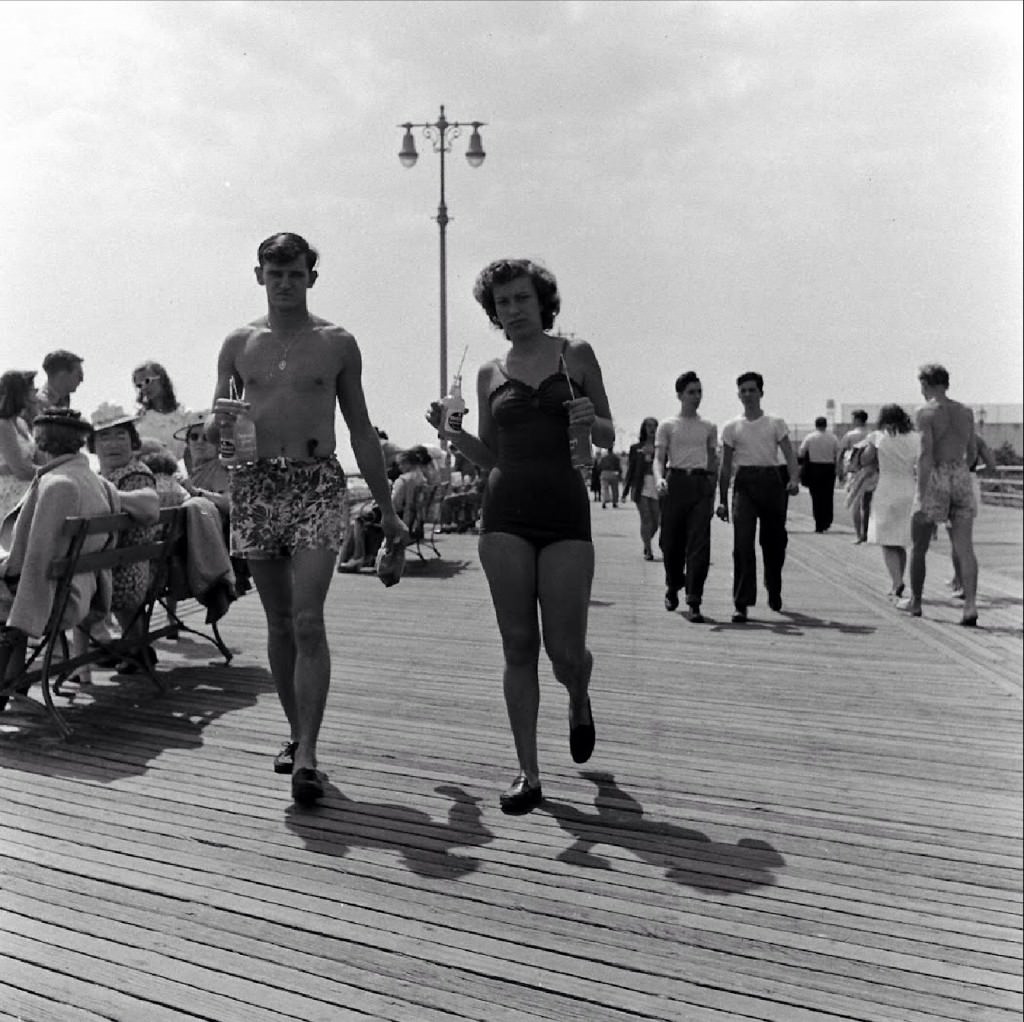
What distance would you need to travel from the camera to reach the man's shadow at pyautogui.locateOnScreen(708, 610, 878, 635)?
1110 centimetres

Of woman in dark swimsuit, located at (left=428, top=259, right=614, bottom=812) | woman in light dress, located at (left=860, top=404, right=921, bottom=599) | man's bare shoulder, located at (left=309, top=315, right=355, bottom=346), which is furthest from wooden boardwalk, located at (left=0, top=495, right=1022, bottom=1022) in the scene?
man's bare shoulder, located at (left=309, top=315, right=355, bottom=346)

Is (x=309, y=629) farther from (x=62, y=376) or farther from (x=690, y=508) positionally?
(x=62, y=376)

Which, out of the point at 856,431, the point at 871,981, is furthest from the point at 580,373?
the point at 871,981

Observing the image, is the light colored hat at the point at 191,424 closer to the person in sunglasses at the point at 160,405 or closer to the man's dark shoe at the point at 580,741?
the person in sunglasses at the point at 160,405

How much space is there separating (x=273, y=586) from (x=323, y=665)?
3.28 ft

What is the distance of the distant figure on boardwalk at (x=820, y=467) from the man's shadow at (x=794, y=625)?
8.68 metres

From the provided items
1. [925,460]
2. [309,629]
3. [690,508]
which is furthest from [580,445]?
[925,460]

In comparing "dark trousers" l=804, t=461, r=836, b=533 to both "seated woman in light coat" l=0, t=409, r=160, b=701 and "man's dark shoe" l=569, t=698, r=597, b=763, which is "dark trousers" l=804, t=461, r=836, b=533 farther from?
"seated woman in light coat" l=0, t=409, r=160, b=701

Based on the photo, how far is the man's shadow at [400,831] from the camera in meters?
4.77

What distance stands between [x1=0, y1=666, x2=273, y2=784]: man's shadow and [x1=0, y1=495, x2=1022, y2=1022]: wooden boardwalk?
3 cm

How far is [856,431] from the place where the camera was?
1.91m

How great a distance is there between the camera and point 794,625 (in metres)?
11.6

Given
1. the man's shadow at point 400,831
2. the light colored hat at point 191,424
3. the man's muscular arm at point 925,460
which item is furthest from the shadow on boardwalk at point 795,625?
the light colored hat at point 191,424

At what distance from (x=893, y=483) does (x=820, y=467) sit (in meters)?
6.95
